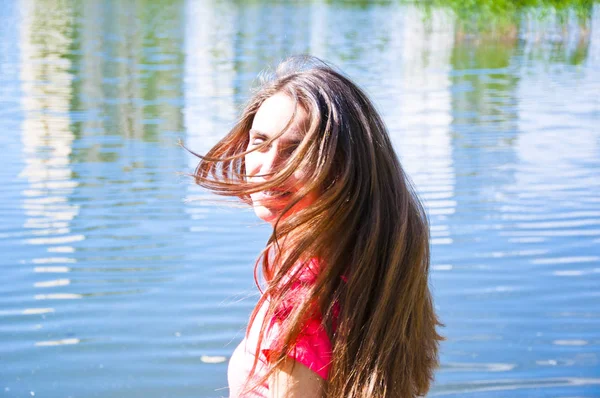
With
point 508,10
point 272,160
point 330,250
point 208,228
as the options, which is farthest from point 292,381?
point 508,10

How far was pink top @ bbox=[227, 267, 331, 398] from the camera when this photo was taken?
1.53 meters

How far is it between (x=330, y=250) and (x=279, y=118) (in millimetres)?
261

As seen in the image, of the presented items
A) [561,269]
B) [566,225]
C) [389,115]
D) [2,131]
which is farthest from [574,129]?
[2,131]

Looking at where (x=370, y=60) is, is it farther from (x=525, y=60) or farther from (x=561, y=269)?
(x=561, y=269)

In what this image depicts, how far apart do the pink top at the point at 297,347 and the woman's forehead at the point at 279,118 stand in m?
0.26

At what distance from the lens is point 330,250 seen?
1.63 metres

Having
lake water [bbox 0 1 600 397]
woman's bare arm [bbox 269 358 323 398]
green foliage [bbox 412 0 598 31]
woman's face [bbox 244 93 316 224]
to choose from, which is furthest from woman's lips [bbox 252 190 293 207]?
green foliage [bbox 412 0 598 31]

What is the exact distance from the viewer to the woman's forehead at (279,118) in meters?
1.67

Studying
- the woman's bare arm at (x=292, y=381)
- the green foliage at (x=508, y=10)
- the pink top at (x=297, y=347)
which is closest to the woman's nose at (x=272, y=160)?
the pink top at (x=297, y=347)

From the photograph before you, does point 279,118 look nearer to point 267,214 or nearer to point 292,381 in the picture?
point 267,214

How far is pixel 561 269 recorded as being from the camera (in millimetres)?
5789

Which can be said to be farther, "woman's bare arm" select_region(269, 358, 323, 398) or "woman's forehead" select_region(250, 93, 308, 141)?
"woman's forehead" select_region(250, 93, 308, 141)

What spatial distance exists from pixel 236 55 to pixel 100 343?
14.9 metres

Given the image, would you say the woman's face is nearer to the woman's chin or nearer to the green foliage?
the woman's chin
